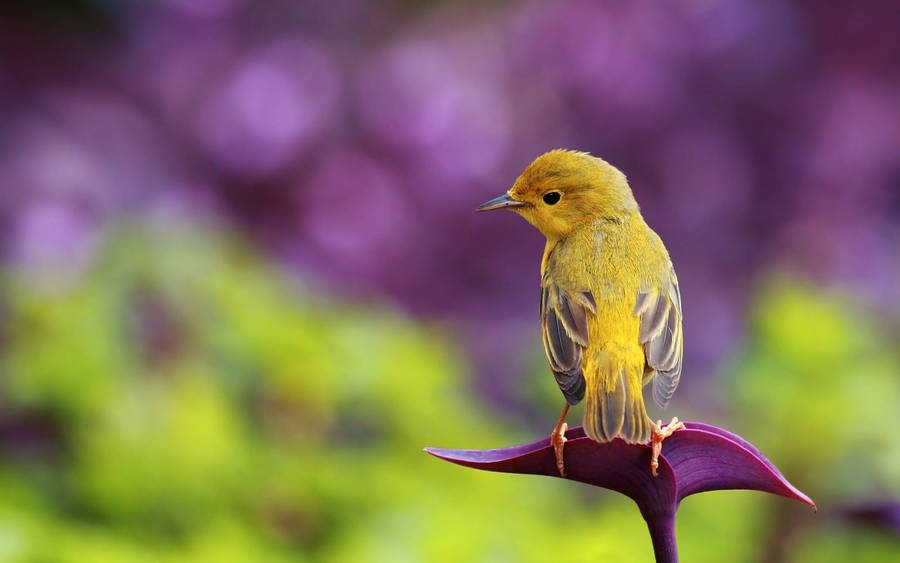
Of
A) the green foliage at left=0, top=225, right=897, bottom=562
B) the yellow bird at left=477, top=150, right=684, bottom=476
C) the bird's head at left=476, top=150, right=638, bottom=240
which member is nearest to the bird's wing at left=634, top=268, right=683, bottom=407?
the yellow bird at left=477, top=150, right=684, bottom=476

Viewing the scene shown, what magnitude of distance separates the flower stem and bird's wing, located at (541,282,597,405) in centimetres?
18

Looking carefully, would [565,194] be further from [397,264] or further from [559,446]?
[397,264]

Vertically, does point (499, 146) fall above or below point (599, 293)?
above

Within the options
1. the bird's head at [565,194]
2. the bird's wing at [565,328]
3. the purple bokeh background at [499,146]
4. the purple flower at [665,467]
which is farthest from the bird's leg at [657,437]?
the purple bokeh background at [499,146]

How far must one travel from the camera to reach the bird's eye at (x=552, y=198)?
98 cm

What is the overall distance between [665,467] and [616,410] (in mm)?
96

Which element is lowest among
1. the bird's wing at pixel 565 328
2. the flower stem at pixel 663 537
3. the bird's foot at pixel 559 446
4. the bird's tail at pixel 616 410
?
the flower stem at pixel 663 537

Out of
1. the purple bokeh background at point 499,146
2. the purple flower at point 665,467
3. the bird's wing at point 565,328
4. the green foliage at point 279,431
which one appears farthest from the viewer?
the purple bokeh background at point 499,146

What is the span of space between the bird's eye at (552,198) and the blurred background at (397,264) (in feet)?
2.98

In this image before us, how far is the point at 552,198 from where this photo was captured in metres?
0.99

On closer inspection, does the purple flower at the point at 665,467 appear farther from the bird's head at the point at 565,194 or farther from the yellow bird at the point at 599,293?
the bird's head at the point at 565,194

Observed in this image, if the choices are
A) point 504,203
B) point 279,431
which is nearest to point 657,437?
point 504,203

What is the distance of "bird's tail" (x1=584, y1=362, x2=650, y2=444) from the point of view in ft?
2.49

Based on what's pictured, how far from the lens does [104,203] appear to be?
10.6ft
